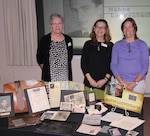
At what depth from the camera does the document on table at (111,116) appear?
2107 millimetres

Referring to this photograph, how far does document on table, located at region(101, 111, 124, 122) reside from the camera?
6.91 ft

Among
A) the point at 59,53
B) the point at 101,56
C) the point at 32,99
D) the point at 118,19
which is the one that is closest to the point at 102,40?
the point at 101,56

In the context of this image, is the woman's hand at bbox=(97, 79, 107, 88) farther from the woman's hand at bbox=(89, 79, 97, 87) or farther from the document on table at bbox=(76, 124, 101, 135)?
the document on table at bbox=(76, 124, 101, 135)

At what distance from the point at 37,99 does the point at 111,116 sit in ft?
2.20

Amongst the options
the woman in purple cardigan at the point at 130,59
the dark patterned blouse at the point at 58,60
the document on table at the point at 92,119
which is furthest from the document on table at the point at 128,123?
the dark patterned blouse at the point at 58,60

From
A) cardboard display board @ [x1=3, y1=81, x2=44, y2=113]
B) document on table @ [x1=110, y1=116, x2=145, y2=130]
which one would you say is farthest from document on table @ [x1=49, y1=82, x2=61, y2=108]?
document on table @ [x1=110, y1=116, x2=145, y2=130]

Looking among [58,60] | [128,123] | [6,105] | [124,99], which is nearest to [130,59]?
[124,99]

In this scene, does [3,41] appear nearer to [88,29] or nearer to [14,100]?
[88,29]

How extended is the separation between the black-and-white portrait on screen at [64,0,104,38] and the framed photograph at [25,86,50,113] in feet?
7.32

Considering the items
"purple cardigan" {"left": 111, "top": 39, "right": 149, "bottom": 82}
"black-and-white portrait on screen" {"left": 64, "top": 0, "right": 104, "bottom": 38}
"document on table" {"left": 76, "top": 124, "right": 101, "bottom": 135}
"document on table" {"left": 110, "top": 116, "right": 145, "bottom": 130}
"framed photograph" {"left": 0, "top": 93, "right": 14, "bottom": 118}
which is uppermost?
"black-and-white portrait on screen" {"left": 64, "top": 0, "right": 104, "bottom": 38}

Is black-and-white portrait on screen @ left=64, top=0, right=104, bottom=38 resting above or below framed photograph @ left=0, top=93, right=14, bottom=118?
above

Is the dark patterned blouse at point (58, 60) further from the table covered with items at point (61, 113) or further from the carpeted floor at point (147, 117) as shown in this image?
the carpeted floor at point (147, 117)

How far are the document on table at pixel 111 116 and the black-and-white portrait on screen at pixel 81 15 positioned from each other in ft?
7.72

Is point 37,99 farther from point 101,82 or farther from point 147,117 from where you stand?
point 147,117
